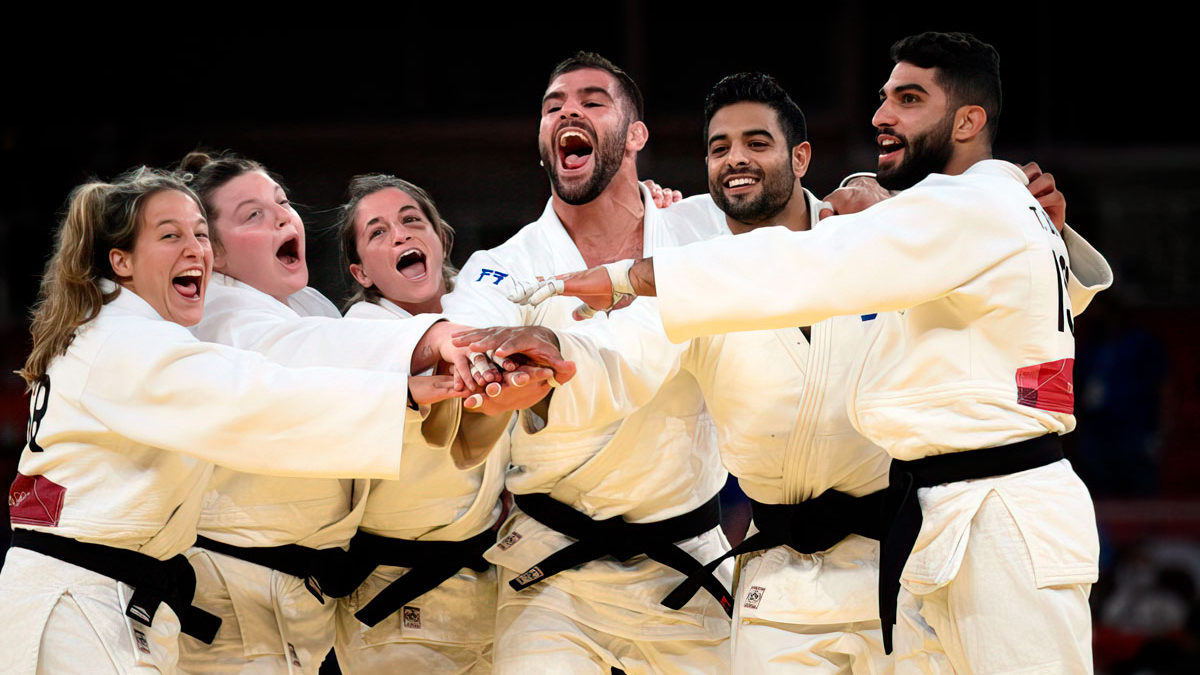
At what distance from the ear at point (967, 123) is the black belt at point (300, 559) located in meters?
2.11

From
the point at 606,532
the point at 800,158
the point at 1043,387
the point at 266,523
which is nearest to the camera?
the point at 1043,387

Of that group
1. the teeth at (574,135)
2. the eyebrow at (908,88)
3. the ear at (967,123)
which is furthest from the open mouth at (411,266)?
the ear at (967,123)

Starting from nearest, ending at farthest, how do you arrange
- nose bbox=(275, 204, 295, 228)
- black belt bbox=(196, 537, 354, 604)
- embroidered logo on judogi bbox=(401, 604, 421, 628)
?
black belt bbox=(196, 537, 354, 604)
embroidered logo on judogi bbox=(401, 604, 421, 628)
nose bbox=(275, 204, 295, 228)

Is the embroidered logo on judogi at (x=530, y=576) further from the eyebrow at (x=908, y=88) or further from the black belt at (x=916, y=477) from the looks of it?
the eyebrow at (x=908, y=88)

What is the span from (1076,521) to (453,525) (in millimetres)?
1810

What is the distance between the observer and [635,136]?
439cm

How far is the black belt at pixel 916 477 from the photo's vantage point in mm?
2936

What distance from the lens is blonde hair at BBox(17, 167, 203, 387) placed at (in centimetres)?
327

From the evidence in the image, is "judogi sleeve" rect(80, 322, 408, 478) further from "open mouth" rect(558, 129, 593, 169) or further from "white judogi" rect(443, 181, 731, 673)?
"open mouth" rect(558, 129, 593, 169)

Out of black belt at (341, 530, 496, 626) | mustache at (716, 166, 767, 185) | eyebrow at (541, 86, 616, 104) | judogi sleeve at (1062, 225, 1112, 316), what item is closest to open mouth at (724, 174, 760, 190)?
mustache at (716, 166, 767, 185)

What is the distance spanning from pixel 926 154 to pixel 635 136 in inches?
51.0

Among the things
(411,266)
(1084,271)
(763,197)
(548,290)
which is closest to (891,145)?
(763,197)

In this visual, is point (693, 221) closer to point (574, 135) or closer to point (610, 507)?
point (574, 135)

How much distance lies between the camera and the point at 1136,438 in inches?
341
